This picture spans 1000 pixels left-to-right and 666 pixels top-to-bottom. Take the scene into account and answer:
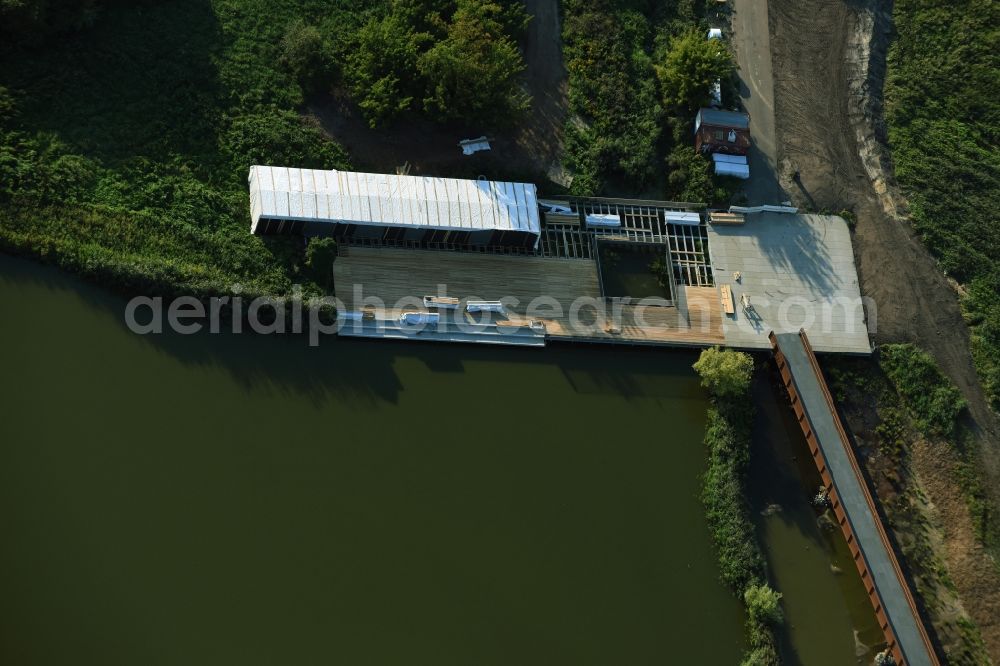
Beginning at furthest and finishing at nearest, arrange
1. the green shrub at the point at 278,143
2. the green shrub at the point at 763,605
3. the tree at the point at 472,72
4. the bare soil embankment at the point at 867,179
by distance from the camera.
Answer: the tree at the point at 472,72, the bare soil embankment at the point at 867,179, the green shrub at the point at 278,143, the green shrub at the point at 763,605

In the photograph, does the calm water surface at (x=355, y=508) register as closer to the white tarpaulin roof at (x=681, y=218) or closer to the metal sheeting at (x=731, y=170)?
the white tarpaulin roof at (x=681, y=218)

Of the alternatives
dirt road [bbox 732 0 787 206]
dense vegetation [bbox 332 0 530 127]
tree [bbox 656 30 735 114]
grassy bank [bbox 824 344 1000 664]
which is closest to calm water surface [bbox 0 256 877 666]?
grassy bank [bbox 824 344 1000 664]

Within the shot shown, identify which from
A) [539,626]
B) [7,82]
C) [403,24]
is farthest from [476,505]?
[7,82]

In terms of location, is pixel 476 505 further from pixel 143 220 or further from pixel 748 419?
pixel 143 220

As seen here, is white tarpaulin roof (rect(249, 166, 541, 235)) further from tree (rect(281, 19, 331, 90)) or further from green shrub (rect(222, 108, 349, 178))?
tree (rect(281, 19, 331, 90))

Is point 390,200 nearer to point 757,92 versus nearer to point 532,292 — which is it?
point 532,292

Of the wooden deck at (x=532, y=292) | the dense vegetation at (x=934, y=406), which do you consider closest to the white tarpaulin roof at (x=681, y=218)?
the wooden deck at (x=532, y=292)

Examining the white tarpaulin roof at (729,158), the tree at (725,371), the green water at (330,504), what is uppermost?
the white tarpaulin roof at (729,158)

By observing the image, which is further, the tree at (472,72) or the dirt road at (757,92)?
the dirt road at (757,92)
